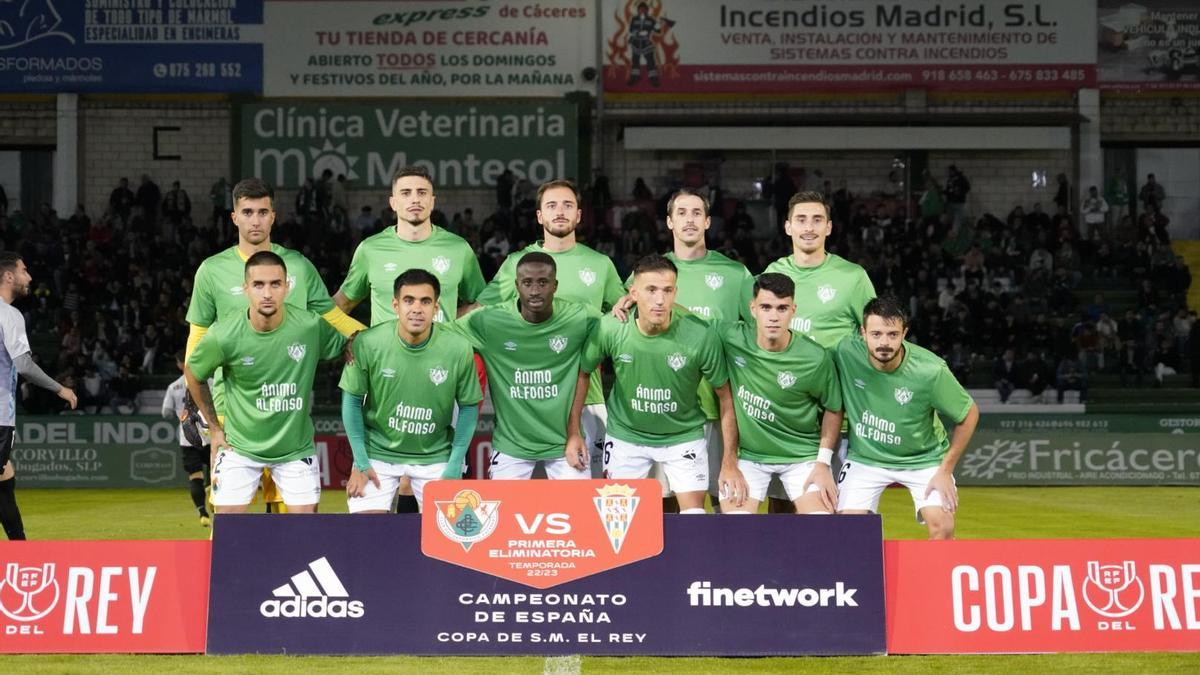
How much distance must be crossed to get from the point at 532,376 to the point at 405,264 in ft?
4.21

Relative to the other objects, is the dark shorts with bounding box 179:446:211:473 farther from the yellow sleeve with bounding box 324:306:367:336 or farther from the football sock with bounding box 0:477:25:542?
the yellow sleeve with bounding box 324:306:367:336

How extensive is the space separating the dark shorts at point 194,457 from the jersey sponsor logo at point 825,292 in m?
7.61

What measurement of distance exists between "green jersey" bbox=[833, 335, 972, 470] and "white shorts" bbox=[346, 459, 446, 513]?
244 cm

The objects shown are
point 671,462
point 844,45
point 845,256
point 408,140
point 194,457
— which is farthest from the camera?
point 408,140

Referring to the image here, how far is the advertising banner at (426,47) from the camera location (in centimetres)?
2927

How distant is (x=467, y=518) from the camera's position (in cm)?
749

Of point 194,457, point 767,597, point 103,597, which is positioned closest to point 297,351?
point 103,597

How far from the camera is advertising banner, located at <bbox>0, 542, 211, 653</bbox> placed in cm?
743

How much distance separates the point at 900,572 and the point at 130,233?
2415cm

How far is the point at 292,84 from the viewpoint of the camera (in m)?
29.3

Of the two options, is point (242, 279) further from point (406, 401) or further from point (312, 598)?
point (312, 598)

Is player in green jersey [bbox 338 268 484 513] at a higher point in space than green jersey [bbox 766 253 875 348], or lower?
lower

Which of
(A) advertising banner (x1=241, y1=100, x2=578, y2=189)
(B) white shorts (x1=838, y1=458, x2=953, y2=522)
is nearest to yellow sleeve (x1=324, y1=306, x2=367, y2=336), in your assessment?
(B) white shorts (x1=838, y1=458, x2=953, y2=522)

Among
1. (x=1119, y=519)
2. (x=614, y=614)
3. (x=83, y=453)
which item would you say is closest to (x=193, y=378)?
(x=614, y=614)
